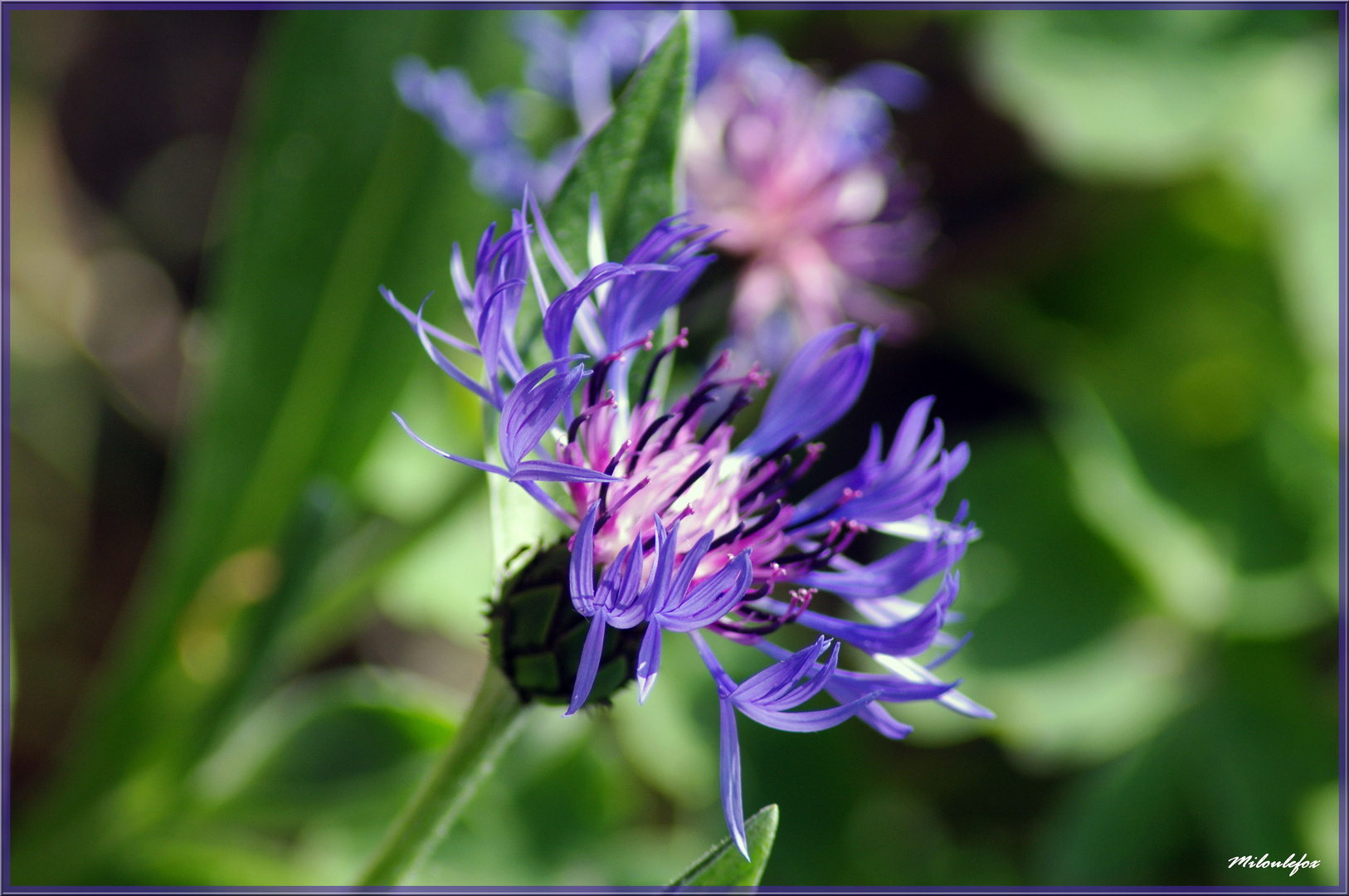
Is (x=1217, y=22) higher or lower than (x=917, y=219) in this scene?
higher

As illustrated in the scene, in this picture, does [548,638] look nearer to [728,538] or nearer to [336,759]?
[728,538]

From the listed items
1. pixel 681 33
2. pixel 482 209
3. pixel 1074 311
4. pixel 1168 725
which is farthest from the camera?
pixel 1074 311

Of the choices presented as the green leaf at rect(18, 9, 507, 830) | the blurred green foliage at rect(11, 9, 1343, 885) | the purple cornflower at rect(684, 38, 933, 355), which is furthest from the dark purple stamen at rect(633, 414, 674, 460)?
the green leaf at rect(18, 9, 507, 830)

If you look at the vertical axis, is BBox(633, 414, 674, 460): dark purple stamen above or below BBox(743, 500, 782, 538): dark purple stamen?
above

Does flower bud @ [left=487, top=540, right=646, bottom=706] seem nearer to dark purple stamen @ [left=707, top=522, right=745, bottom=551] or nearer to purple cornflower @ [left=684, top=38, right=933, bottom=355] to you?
dark purple stamen @ [left=707, top=522, right=745, bottom=551]

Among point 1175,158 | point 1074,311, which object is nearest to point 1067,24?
point 1175,158

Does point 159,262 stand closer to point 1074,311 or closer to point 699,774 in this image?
point 699,774
